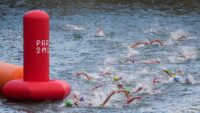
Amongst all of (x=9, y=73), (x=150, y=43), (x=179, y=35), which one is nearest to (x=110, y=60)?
(x=150, y=43)

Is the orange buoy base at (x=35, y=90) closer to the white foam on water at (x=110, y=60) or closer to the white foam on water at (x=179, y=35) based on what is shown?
the white foam on water at (x=110, y=60)

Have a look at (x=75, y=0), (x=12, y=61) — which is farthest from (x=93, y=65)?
(x=75, y=0)

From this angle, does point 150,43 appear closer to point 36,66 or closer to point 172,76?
point 172,76

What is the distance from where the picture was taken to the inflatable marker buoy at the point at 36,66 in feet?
43.2

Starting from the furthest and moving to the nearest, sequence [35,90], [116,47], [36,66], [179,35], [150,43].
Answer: [179,35] < [150,43] < [116,47] < [36,66] < [35,90]

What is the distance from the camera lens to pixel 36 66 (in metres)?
13.2

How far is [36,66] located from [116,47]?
9.49 metres

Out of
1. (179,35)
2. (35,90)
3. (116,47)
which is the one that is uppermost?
(35,90)

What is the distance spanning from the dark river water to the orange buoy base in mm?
156

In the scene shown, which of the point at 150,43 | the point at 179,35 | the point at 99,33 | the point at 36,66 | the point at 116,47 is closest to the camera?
the point at 36,66

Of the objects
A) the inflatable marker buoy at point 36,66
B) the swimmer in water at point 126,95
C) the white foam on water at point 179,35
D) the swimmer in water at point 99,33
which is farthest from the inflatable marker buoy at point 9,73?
the swimmer in water at point 99,33

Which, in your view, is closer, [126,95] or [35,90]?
[35,90]

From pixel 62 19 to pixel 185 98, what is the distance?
18994mm

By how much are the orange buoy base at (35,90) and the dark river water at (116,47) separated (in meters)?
0.16
